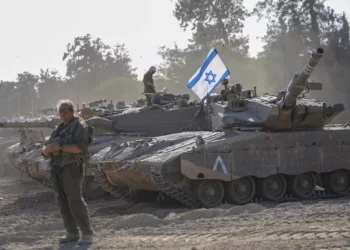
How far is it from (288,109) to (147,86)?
5.74 meters

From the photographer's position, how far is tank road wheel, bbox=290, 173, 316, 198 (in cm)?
1374

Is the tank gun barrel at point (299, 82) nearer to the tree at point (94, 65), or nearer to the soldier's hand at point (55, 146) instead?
the soldier's hand at point (55, 146)

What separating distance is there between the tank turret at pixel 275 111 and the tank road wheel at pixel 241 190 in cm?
112

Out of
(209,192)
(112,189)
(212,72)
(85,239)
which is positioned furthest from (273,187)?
(212,72)

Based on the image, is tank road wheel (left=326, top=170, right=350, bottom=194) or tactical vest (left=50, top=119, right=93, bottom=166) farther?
tank road wheel (left=326, top=170, right=350, bottom=194)

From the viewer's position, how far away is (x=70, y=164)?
315 inches

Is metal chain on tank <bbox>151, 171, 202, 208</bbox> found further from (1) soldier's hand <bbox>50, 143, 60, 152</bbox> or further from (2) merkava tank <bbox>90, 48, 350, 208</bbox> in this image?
(1) soldier's hand <bbox>50, 143, 60, 152</bbox>

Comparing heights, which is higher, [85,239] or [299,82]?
[299,82]

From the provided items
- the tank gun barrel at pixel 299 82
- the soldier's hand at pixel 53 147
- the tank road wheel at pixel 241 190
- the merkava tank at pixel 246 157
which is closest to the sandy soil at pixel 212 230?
the merkava tank at pixel 246 157

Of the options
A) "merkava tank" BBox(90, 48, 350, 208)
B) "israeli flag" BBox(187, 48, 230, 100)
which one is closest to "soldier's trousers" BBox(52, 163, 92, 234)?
"merkava tank" BBox(90, 48, 350, 208)

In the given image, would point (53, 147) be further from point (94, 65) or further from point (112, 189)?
point (94, 65)

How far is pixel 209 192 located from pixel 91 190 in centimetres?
476

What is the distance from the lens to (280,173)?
44.1 feet

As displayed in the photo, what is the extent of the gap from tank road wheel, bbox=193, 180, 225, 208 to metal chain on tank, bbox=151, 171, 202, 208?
0.45ft
